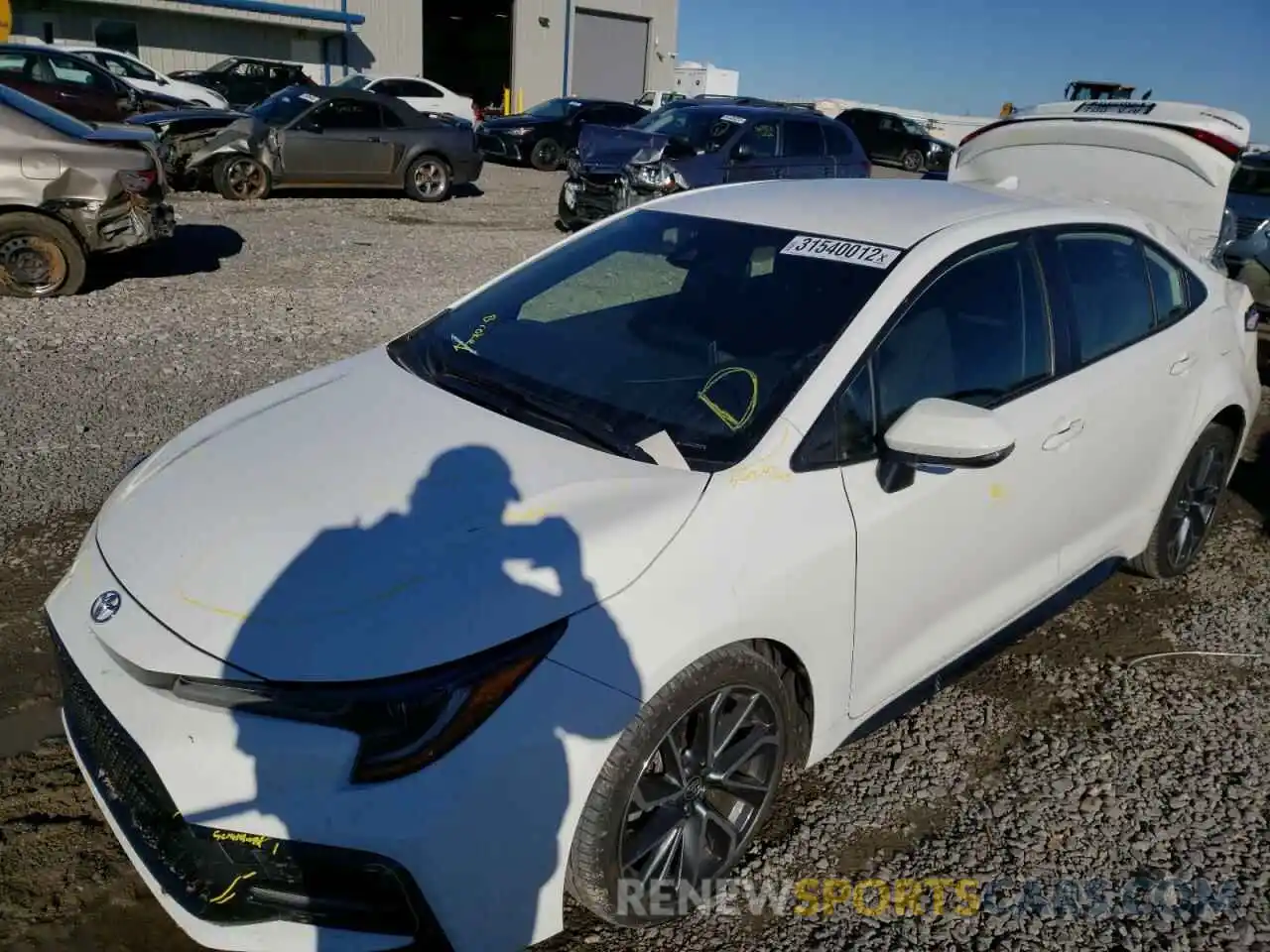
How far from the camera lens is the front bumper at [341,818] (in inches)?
75.2

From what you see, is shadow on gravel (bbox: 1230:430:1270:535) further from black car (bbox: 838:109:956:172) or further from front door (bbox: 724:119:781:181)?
black car (bbox: 838:109:956:172)

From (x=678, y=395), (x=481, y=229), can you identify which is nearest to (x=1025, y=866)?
(x=678, y=395)

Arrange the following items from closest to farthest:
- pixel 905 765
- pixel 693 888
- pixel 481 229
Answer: pixel 693 888 < pixel 905 765 < pixel 481 229

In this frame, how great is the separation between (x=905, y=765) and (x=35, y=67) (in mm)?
19656

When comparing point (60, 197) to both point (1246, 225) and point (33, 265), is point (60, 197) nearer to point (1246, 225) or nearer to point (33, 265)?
point (33, 265)

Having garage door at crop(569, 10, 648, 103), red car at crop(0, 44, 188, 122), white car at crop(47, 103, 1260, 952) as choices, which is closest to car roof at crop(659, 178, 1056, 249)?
white car at crop(47, 103, 1260, 952)

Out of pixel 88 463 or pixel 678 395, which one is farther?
pixel 88 463

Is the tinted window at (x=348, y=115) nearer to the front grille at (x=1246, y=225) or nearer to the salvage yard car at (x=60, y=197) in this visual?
the salvage yard car at (x=60, y=197)

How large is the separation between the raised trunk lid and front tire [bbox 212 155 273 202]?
32.1 ft

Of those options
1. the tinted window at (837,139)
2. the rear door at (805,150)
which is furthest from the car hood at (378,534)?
the tinted window at (837,139)

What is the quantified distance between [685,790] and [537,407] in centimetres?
110

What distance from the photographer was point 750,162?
472 inches

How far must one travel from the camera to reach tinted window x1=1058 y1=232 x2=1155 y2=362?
3.37m

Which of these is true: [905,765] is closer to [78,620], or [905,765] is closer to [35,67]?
[78,620]
